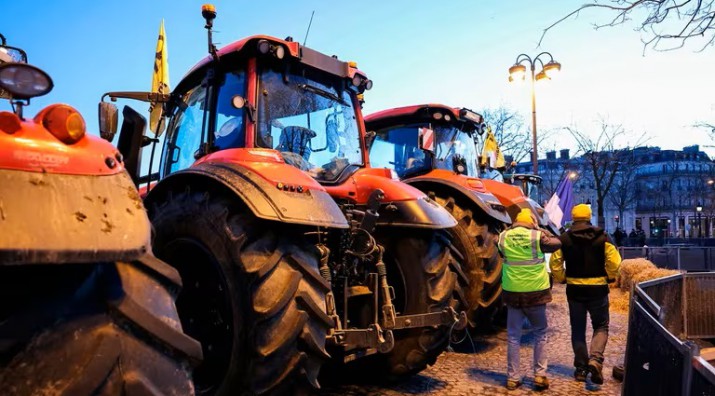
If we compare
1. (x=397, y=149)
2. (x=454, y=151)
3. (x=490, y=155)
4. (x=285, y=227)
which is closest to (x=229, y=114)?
(x=285, y=227)

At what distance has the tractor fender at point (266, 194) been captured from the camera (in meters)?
3.51

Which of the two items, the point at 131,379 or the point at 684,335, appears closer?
the point at 131,379

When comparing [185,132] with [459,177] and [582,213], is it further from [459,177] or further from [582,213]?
[582,213]

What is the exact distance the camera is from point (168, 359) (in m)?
1.91

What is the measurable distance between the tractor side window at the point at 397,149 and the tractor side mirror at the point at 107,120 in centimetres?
614

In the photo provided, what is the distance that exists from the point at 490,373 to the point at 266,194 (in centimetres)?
384

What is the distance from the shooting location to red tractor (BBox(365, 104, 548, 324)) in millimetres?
6875

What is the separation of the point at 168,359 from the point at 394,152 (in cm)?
734

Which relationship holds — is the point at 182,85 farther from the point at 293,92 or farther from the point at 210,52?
the point at 293,92

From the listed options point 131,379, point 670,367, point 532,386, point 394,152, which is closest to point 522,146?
point 394,152

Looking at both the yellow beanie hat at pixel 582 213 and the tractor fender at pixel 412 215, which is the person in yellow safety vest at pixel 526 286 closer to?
the yellow beanie hat at pixel 582 213

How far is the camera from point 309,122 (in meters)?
4.90

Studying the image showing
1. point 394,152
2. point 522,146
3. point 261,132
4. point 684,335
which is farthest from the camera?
point 522,146

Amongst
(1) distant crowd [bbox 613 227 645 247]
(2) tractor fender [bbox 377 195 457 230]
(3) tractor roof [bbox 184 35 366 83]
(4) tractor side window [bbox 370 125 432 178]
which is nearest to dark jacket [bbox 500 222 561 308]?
(2) tractor fender [bbox 377 195 457 230]
